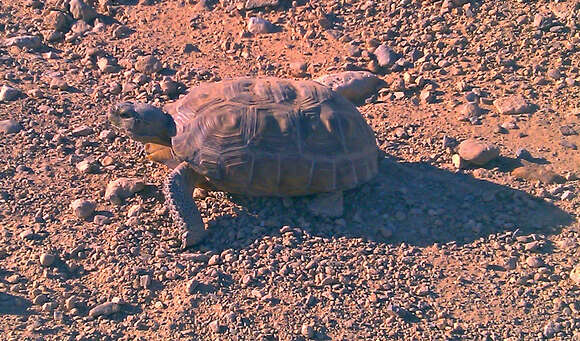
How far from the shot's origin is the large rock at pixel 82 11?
24.9ft

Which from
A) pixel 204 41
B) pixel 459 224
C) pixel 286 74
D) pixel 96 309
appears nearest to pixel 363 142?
pixel 459 224

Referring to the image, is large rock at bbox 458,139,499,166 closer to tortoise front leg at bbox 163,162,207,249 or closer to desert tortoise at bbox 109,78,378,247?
desert tortoise at bbox 109,78,378,247

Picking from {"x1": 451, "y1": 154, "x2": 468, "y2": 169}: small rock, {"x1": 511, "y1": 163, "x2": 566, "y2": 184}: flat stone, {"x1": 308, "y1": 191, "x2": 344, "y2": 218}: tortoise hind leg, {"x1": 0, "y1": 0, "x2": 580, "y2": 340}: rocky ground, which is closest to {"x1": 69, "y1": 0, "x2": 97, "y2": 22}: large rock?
{"x1": 0, "y1": 0, "x2": 580, "y2": 340}: rocky ground

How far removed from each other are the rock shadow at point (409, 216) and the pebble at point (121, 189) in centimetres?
61

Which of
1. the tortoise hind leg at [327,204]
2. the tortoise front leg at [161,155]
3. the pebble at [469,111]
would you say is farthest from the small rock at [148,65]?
the pebble at [469,111]

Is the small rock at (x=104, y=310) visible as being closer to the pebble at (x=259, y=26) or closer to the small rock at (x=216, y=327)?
the small rock at (x=216, y=327)

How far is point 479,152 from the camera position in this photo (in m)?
5.62

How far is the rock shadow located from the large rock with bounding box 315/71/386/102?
1.16m

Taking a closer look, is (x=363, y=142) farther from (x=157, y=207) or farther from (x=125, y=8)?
(x=125, y=8)

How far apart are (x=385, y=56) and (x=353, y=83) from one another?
1.97 feet

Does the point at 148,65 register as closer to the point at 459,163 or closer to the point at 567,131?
the point at 459,163

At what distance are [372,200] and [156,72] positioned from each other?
2.67 m

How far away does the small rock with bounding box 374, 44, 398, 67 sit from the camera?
682 cm

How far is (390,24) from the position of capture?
719 cm
